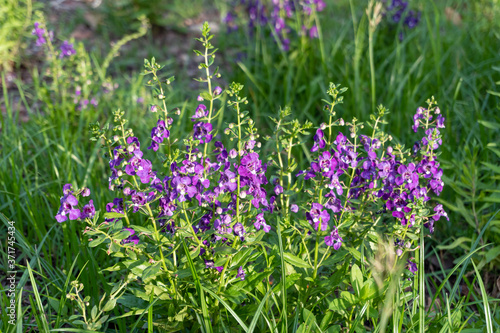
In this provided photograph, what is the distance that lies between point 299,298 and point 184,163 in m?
0.76

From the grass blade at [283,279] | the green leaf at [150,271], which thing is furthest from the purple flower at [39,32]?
the grass blade at [283,279]

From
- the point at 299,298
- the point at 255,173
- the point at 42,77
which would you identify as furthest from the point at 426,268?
the point at 42,77

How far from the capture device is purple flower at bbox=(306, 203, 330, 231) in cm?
172

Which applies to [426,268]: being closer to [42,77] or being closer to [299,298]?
[299,298]

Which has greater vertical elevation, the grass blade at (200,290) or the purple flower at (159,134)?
the purple flower at (159,134)

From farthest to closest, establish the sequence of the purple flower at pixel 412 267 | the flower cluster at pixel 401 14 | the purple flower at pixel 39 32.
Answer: the flower cluster at pixel 401 14 → the purple flower at pixel 39 32 → the purple flower at pixel 412 267

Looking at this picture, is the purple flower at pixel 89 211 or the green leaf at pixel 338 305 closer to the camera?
the purple flower at pixel 89 211

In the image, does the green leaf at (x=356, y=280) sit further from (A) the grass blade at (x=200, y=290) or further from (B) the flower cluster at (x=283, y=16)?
(B) the flower cluster at (x=283, y=16)

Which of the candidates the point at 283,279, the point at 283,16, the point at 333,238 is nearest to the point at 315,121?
the point at 283,16

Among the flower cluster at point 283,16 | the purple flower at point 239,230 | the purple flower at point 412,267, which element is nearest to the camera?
the purple flower at point 239,230

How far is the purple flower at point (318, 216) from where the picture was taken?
5.65 ft

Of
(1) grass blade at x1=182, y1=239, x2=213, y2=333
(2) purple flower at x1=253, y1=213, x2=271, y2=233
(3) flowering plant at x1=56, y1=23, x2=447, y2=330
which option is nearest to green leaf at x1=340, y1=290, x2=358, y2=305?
(3) flowering plant at x1=56, y1=23, x2=447, y2=330

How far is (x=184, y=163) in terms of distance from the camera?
1.61m

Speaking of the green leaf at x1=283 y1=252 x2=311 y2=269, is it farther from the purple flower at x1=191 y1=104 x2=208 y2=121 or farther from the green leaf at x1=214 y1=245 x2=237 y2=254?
the purple flower at x1=191 y1=104 x2=208 y2=121
